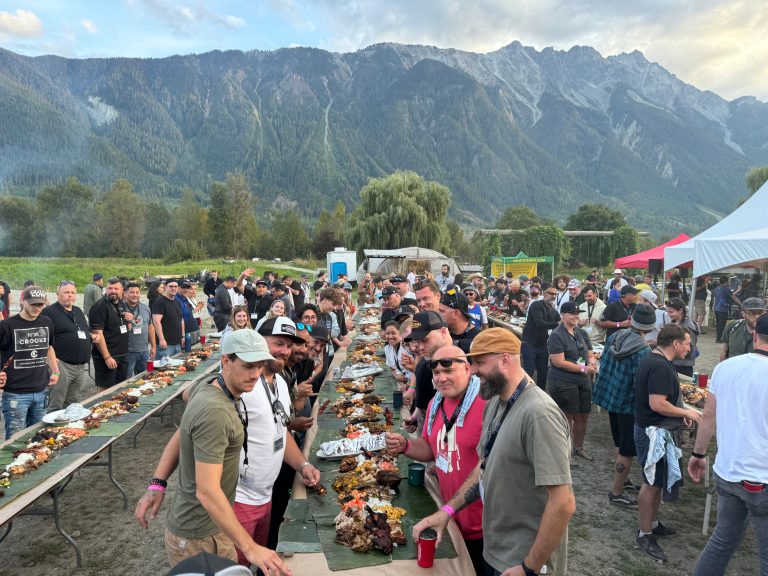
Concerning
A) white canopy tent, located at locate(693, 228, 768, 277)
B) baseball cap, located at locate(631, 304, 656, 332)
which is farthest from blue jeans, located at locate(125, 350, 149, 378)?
white canopy tent, located at locate(693, 228, 768, 277)

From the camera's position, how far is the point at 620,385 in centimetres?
492

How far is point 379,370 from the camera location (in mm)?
6738

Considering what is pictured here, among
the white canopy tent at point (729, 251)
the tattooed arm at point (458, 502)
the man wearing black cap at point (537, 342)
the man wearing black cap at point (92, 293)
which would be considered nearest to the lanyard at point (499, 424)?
the tattooed arm at point (458, 502)

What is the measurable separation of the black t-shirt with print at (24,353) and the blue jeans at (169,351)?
3320 mm

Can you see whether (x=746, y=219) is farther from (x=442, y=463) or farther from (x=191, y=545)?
(x=191, y=545)

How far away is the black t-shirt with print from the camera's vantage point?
5.09 meters

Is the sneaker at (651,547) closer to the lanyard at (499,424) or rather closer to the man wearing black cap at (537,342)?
the lanyard at (499,424)

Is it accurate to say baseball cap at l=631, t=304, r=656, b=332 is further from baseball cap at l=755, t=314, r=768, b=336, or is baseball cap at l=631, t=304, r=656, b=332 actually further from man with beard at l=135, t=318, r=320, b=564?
man with beard at l=135, t=318, r=320, b=564

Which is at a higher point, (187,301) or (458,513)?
(187,301)

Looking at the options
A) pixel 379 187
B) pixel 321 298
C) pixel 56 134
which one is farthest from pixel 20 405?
pixel 56 134

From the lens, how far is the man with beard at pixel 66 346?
6.02 metres

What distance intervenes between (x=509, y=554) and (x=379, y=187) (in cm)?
4059

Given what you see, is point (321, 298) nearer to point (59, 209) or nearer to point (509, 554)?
point (509, 554)

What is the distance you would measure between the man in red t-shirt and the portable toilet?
26.5m
